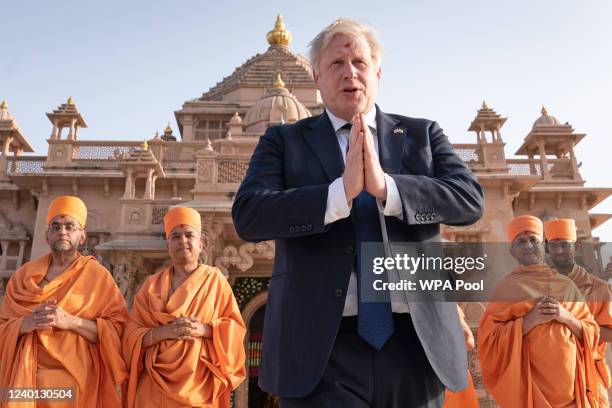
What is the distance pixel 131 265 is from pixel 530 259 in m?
7.49

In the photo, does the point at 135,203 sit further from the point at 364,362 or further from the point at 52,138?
the point at 364,362

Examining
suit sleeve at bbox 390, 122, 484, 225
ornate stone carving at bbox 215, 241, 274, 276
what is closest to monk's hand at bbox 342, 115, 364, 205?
suit sleeve at bbox 390, 122, 484, 225

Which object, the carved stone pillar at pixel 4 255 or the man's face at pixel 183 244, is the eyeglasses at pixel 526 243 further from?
the carved stone pillar at pixel 4 255

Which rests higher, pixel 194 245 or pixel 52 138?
pixel 52 138

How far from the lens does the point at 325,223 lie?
1.46 meters

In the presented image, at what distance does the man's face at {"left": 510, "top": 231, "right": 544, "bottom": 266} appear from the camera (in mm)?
3867

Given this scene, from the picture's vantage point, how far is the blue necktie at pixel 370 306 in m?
1.46

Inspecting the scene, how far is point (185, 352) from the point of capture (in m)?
3.75

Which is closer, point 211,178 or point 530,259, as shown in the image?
point 530,259

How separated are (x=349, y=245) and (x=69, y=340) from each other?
9.42 feet

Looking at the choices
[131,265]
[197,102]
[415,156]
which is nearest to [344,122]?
[415,156]

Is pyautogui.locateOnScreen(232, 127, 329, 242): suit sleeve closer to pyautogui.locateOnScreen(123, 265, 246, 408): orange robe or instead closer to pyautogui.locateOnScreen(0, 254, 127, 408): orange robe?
pyautogui.locateOnScreen(123, 265, 246, 408): orange robe

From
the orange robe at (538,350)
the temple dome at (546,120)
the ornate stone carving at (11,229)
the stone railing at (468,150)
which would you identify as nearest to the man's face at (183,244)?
the orange robe at (538,350)

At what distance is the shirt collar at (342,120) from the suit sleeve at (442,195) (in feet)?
0.88
